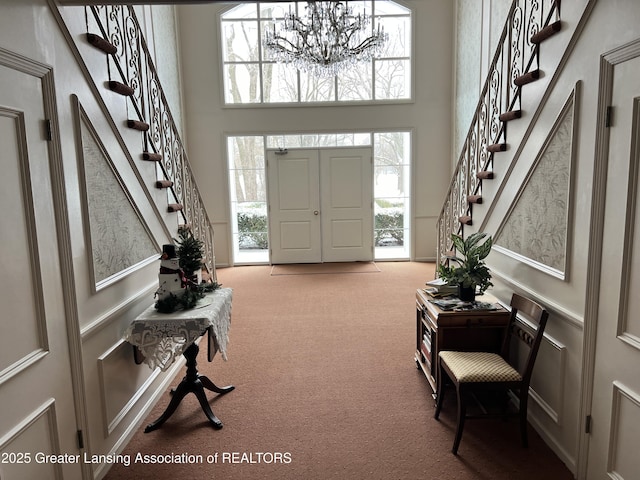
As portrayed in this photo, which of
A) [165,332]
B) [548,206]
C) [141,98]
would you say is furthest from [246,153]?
[548,206]

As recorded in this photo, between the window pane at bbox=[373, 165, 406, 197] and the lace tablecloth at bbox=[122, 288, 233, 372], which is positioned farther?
the window pane at bbox=[373, 165, 406, 197]

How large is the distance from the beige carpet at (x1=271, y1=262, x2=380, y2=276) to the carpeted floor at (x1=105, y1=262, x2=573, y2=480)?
2.33 meters

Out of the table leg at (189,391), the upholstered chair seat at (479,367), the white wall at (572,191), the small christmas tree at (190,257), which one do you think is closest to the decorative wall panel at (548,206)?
the white wall at (572,191)

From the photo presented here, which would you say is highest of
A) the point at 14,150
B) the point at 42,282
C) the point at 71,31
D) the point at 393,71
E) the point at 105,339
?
the point at 393,71

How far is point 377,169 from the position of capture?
764cm

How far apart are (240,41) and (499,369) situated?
6.75 meters

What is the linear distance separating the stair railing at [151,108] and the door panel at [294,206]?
8.63 feet

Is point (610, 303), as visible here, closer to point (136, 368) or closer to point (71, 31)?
point (136, 368)

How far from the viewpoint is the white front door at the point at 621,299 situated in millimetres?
1838

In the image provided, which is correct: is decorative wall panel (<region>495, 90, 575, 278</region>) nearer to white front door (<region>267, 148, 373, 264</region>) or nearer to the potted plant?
the potted plant

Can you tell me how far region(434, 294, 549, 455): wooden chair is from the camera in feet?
7.98

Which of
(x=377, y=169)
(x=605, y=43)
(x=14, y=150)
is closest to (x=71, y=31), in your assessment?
(x=14, y=150)

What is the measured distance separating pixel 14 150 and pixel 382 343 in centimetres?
326

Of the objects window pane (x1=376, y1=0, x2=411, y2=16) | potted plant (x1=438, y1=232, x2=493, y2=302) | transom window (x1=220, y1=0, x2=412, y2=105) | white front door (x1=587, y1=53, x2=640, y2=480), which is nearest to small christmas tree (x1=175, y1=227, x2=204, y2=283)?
potted plant (x1=438, y1=232, x2=493, y2=302)
